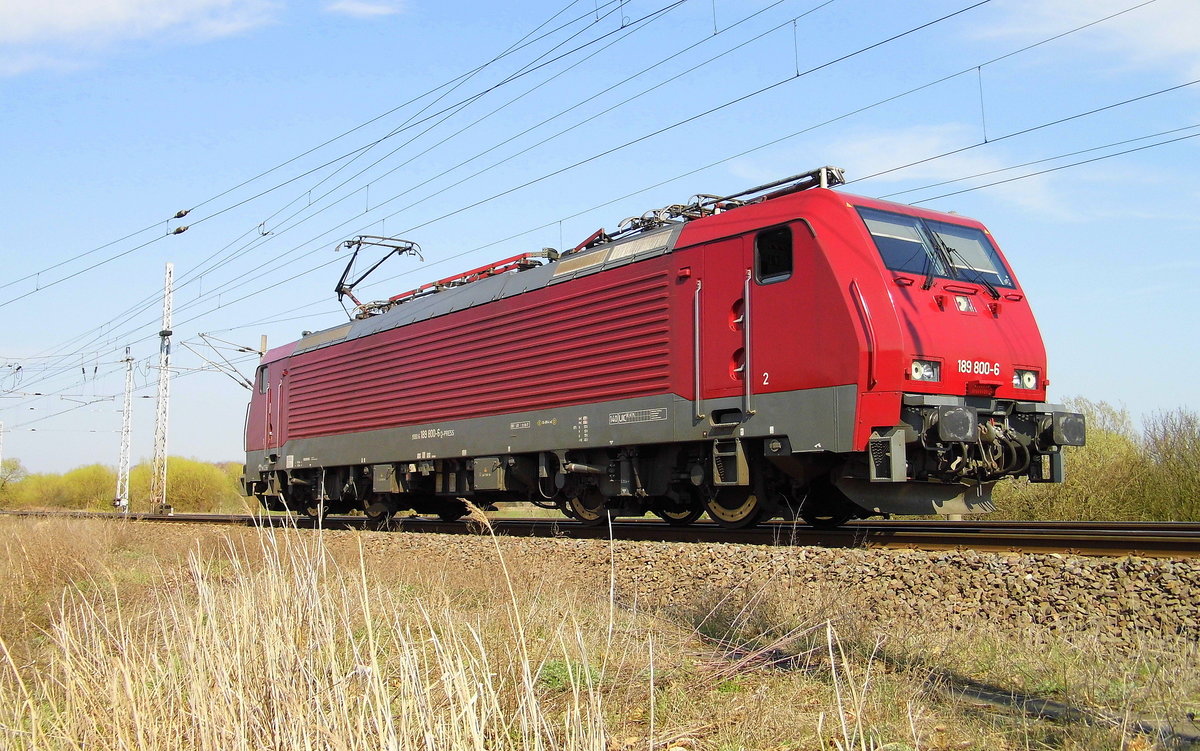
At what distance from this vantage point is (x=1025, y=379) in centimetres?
1078

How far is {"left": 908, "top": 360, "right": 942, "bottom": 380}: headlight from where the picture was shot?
32.0ft

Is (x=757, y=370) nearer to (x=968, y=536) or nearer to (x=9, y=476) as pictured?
(x=968, y=536)

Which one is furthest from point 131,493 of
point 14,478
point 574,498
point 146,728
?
point 146,728

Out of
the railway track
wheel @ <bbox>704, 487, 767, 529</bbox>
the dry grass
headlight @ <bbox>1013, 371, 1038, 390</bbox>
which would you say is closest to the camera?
the dry grass

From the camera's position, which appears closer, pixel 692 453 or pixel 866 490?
pixel 866 490

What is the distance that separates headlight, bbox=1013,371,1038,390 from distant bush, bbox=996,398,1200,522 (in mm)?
6599

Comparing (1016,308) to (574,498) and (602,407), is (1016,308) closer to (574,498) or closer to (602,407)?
(602,407)

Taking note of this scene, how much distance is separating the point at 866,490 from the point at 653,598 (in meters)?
2.92

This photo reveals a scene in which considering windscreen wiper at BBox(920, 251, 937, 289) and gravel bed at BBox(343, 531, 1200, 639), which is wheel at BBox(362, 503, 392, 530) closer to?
gravel bed at BBox(343, 531, 1200, 639)

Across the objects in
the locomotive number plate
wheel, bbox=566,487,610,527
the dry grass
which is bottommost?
the dry grass

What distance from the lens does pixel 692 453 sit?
38.9 feet

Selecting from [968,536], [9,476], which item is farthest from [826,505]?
[9,476]

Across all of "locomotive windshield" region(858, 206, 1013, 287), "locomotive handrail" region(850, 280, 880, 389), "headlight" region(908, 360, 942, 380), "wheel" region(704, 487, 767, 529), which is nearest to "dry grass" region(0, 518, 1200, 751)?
"locomotive handrail" region(850, 280, 880, 389)

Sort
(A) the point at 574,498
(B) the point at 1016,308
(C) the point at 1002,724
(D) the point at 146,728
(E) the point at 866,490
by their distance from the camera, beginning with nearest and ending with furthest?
1. (D) the point at 146,728
2. (C) the point at 1002,724
3. (E) the point at 866,490
4. (B) the point at 1016,308
5. (A) the point at 574,498
